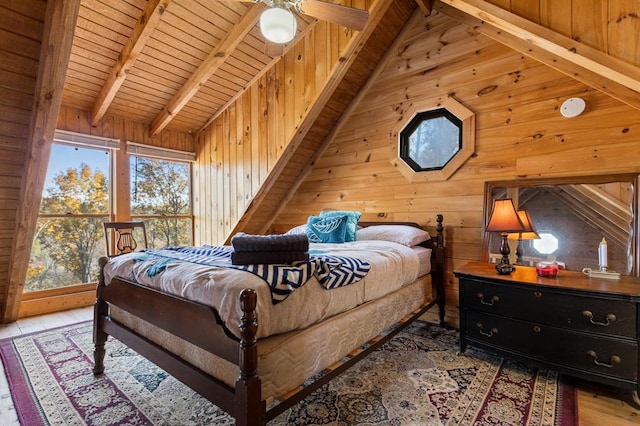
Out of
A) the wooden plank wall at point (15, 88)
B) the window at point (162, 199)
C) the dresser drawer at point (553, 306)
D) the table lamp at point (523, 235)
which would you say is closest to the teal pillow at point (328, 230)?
the dresser drawer at point (553, 306)

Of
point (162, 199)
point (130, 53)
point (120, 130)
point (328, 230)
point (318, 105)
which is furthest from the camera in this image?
point (162, 199)

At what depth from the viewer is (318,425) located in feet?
5.17

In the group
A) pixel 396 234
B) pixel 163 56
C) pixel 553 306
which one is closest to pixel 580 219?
pixel 553 306

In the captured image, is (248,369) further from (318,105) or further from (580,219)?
(318,105)

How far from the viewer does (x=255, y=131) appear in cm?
376

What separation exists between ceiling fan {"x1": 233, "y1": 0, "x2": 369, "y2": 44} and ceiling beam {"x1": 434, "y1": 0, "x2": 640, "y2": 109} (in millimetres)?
610

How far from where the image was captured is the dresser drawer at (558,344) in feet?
5.63

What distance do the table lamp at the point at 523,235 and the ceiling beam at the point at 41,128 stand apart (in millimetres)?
3393

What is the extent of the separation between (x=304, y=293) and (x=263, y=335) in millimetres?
269

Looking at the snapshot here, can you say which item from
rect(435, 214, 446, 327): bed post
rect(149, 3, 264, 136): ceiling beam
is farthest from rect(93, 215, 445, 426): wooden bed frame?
rect(149, 3, 264, 136): ceiling beam

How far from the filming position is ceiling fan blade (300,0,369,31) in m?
1.91

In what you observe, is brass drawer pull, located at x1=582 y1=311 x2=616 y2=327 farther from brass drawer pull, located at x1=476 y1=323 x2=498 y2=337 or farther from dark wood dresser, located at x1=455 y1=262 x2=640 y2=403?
brass drawer pull, located at x1=476 y1=323 x2=498 y2=337

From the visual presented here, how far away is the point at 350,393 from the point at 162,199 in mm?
3790

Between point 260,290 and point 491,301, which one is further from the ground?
point 260,290
